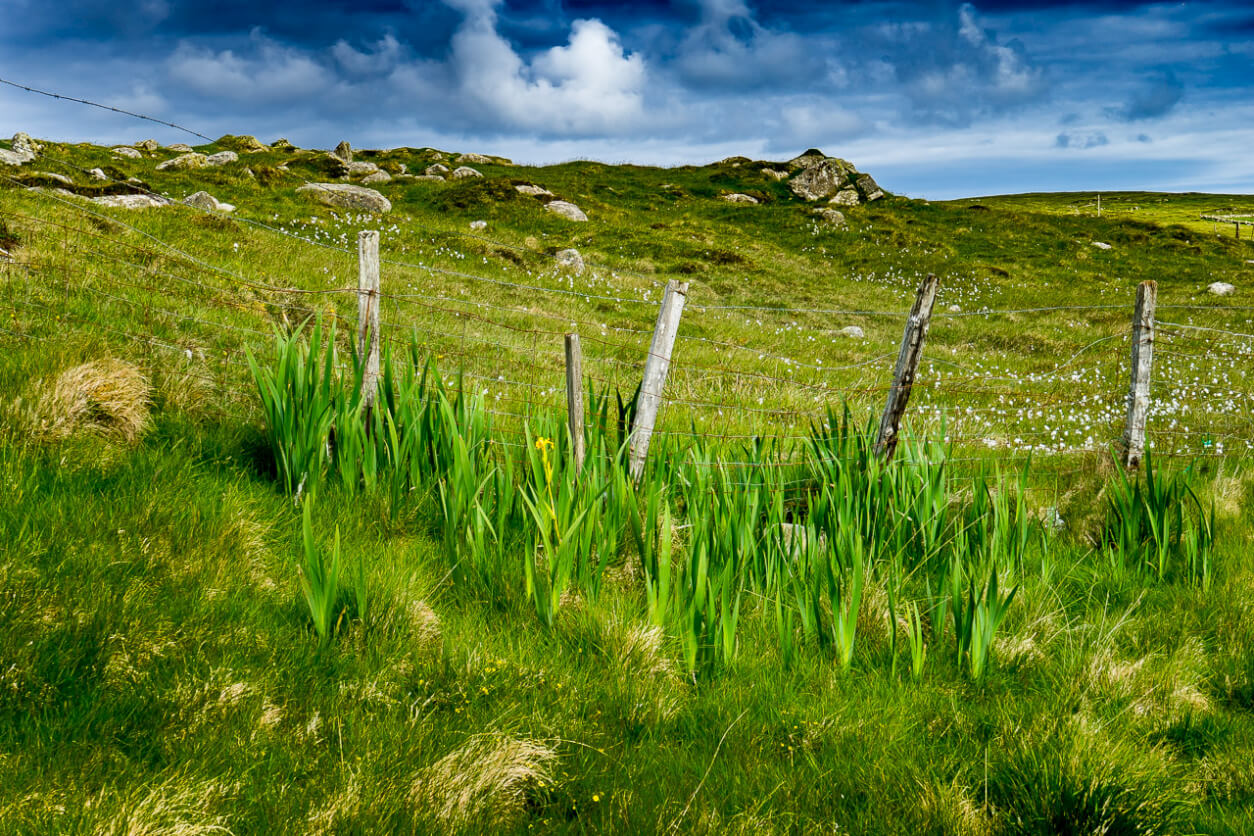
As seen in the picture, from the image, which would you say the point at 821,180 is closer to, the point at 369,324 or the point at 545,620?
the point at 369,324

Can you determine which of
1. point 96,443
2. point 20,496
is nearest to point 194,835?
point 20,496

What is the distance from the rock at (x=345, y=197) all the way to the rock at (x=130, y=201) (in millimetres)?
8324

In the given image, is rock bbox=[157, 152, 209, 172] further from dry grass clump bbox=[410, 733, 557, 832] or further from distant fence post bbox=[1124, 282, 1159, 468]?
dry grass clump bbox=[410, 733, 557, 832]

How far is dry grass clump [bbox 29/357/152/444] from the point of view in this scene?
15.7 ft

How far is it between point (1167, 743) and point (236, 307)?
10048 mm

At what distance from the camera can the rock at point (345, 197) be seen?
26484mm

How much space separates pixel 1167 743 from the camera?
3.69 meters

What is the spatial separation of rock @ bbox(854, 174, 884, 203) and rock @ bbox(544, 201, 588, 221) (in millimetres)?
26434

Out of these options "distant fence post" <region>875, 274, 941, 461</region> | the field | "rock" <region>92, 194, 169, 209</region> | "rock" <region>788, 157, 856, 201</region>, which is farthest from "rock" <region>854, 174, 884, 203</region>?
"distant fence post" <region>875, 274, 941, 461</region>

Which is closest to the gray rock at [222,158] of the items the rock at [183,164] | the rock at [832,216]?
the rock at [183,164]

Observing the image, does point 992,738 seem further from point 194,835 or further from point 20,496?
point 20,496

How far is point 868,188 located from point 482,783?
55.1 meters

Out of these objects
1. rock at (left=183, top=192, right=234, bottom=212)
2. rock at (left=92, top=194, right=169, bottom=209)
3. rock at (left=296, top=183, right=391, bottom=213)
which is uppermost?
rock at (left=296, top=183, right=391, bottom=213)

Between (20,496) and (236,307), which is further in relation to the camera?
(236,307)
